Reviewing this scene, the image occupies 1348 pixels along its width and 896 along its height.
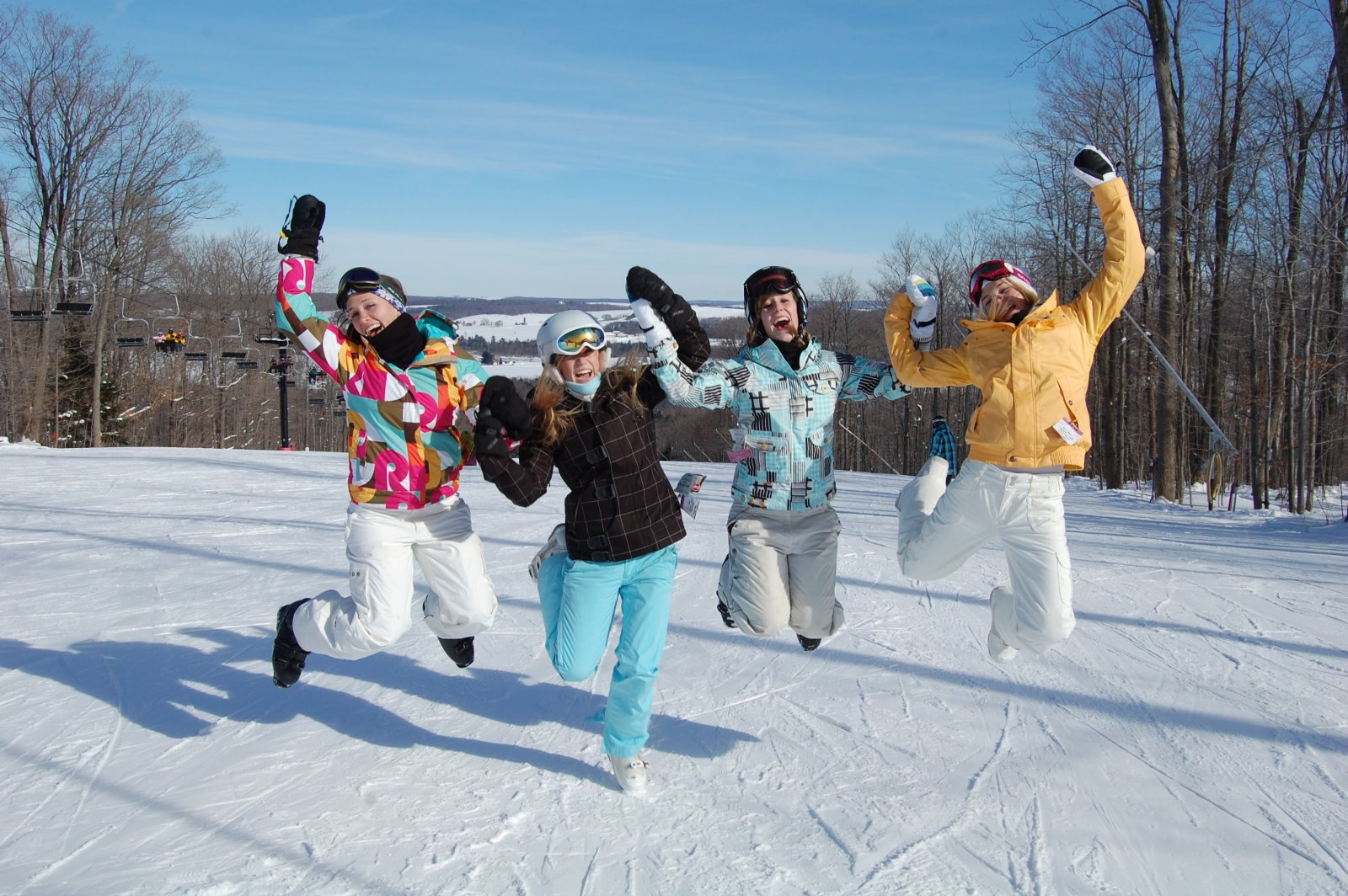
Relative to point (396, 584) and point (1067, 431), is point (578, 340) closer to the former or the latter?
point (396, 584)

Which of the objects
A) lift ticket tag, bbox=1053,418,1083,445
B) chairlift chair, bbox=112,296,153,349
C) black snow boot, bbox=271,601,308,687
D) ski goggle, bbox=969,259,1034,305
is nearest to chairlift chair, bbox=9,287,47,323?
chairlift chair, bbox=112,296,153,349

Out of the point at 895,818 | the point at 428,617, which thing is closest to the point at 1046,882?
the point at 895,818

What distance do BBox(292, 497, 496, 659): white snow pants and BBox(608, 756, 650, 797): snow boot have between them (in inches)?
38.7

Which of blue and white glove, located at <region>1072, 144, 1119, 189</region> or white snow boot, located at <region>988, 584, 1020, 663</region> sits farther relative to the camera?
white snow boot, located at <region>988, 584, 1020, 663</region>

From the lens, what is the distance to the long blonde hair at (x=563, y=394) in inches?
139

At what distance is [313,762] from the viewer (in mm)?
3730

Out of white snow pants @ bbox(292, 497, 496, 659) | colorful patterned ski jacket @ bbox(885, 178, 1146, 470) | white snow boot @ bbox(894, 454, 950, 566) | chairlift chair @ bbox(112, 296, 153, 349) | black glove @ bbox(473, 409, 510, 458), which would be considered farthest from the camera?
chairlift chair @ bbox(112, 296, 153, 349)

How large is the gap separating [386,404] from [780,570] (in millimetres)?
1914

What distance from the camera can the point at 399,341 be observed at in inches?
148

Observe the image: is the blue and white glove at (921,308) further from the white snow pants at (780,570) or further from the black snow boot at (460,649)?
the black snow boot at (460,649)

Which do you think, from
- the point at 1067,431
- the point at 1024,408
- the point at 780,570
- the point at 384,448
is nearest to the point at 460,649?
the point at 384,448

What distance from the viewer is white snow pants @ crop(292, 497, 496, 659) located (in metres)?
3.77

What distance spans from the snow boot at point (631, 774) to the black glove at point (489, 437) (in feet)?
4.18

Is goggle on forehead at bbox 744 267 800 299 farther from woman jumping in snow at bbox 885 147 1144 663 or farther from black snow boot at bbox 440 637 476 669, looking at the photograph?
A: black snow boot at bbox 440 637 476 669
